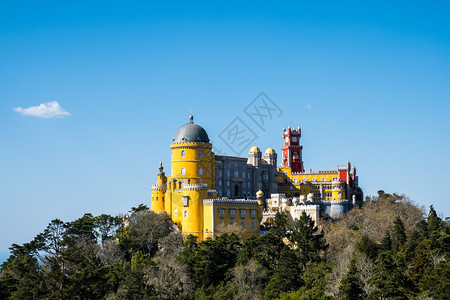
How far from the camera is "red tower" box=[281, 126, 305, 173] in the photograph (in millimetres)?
134000

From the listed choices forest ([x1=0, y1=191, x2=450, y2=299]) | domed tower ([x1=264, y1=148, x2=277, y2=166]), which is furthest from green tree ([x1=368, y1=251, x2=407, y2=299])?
domed tower ([x1=264, y1=148, x2=277, y2=166])

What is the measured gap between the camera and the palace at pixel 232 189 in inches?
3750

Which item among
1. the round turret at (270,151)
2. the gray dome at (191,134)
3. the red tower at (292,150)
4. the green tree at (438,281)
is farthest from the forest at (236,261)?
the red tower at (292,150)

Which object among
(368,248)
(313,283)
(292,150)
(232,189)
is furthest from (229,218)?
(292,150)

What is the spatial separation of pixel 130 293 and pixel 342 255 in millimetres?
26373

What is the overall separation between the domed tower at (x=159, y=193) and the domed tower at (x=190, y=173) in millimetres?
1668

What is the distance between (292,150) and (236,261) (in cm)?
5178

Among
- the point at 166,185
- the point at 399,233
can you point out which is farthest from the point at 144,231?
the point at 399,233

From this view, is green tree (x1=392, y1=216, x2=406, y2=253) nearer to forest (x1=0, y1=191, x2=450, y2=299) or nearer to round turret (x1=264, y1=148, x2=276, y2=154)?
forest (x1=0, y1=191, x2=450, y2=299)

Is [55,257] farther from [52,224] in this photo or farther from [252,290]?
[252,290]

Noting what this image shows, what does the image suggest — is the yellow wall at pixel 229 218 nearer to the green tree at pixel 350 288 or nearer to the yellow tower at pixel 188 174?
the yellow tower at pixel 188 174

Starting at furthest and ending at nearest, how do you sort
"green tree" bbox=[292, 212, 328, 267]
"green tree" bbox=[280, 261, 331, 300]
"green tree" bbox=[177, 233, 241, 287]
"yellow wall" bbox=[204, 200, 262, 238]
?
"yellow wall" bbox=[204, 200, 262, 238] < "green tree" bbox=[292, 212, 328, 267] < "green tree" bbox=[177, 233, 241, 287] < "green tree" bbox=[280, 261, 331, 300]

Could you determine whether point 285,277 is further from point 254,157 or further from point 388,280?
point 254,157

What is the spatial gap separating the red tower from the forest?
32.5 meters
